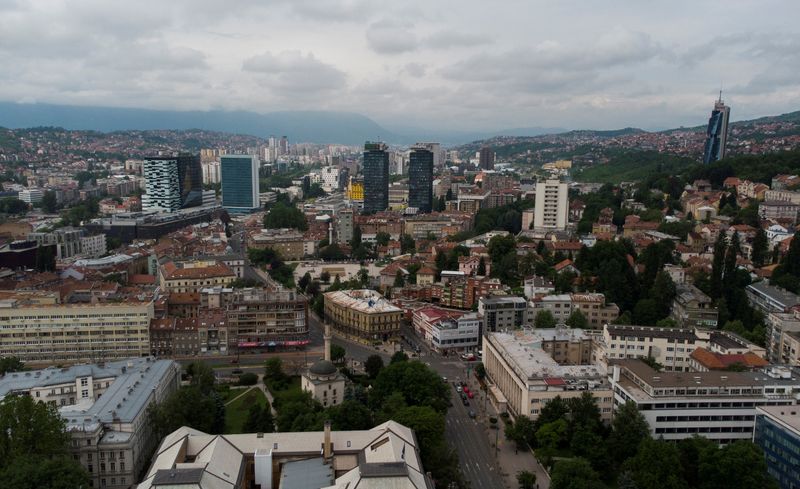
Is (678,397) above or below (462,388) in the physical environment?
above

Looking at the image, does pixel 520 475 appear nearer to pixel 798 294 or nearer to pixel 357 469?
pixel 357 469

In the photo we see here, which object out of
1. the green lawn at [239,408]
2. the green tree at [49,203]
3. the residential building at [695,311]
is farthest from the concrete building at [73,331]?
the green tree at [49,203]

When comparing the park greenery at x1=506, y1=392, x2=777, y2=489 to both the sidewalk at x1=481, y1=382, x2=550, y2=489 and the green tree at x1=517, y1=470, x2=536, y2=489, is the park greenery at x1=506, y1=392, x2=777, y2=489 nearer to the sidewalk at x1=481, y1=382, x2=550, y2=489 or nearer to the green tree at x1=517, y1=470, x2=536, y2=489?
the sidewalk at x1=481, y1=382, x2=550, y2=489

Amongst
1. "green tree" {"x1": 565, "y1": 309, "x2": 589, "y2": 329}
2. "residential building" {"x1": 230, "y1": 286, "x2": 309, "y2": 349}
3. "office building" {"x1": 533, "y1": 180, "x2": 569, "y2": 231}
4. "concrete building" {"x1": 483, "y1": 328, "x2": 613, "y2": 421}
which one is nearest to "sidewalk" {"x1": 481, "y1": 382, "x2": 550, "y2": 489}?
"concrete building" {"x1": 483, "y1": 328, "x2": 613, "y2": 421}

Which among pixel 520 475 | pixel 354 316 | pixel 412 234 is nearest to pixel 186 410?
pixel 520 475

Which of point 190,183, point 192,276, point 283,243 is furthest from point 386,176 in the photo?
point 192,276

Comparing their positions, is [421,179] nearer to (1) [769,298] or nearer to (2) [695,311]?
(2) [695,311]
